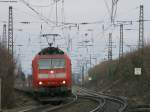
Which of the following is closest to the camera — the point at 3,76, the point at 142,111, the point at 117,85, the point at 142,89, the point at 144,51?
the point at 142,111

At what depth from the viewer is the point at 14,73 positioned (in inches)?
1441

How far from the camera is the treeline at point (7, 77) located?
34.5 metres

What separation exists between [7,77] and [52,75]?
3552 millimetres

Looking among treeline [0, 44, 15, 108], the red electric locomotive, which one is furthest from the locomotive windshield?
treeline [0, 44, 15, 108]

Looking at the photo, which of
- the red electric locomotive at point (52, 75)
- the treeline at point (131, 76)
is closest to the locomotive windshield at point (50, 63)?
the red electric locomotive at point (52, 75)

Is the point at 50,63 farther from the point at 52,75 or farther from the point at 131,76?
the point at 131,76

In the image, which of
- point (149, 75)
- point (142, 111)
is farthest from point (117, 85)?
point (142, 111)

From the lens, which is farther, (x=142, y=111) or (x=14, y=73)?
(x=14, y=73)

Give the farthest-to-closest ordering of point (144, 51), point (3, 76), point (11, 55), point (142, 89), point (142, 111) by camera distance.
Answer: point (144, 51) < point (142, 89) < point (11, 55) < point (3, 76) < point (142, 111)

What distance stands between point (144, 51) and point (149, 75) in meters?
7.55

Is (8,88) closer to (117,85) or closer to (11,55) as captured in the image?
(11,55)

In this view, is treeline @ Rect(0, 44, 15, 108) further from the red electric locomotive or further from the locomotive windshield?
the locomotive windshield

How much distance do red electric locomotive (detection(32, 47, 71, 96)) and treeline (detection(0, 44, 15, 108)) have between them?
81.3 inches

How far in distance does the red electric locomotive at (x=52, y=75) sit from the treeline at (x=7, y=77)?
81.3 inches
